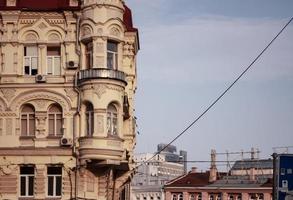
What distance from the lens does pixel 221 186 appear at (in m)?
86.1

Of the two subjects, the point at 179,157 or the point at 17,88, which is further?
the point at 179,157

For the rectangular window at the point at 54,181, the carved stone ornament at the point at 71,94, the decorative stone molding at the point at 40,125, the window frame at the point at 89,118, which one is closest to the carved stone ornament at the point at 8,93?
the decorative stone molding at the point at 40,125

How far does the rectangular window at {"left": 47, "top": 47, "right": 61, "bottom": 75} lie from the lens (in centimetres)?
3356

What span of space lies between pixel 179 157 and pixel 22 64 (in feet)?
532

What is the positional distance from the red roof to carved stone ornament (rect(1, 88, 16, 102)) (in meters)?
56.3

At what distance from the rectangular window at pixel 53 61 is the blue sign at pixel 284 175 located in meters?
14.5

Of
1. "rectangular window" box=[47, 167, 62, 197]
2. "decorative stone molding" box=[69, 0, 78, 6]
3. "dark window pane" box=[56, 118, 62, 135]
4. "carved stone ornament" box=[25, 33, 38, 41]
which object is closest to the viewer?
"rectangular window" box=[47, 167, 62, 197]

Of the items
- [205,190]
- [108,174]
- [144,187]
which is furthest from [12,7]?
[144,187]

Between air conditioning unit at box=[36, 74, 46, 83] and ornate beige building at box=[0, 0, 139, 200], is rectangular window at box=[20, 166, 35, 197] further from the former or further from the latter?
air conditioning unit at box=[36, 74, 46, 83]

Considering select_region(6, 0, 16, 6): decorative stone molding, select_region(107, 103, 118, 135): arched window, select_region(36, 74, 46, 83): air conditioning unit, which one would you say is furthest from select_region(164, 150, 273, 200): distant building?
select_region(6, 0, 16, 6): decorative stone molding

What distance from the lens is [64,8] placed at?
33.4 metres

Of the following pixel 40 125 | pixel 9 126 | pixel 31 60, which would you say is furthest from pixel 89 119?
pixel 31 60

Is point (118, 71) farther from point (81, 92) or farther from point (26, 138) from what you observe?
point (26, 138)

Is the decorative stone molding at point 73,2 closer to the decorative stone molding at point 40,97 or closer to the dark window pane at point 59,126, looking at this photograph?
the decorative stone molding at point 40,97
